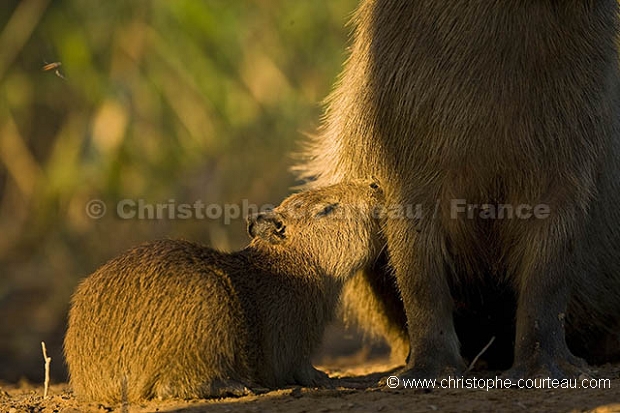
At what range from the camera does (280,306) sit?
15.2ft

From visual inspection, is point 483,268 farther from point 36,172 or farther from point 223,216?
point 36,172

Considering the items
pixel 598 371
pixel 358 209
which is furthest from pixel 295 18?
pixel 598 371

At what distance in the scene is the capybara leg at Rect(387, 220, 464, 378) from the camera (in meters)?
4.58

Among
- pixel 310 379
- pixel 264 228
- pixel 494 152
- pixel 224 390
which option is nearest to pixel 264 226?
pixel 264 228

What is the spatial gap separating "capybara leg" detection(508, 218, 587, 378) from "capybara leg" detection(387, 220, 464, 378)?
0.30 meters

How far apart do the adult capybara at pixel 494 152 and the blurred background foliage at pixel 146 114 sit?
3.81 metres

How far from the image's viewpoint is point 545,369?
4.38 meters

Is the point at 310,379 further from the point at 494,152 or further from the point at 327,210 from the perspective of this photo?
the point at 494,152

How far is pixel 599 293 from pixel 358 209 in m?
1.20

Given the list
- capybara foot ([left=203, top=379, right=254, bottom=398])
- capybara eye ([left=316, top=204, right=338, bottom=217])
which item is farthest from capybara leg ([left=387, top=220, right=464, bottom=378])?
capybara foot ([left=203, top=379, right=254, bottom=398])

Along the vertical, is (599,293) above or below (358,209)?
below

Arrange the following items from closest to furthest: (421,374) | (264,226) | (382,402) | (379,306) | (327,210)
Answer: (382,402) → (421,374) → (264,226) → (327,210) → (379,306)

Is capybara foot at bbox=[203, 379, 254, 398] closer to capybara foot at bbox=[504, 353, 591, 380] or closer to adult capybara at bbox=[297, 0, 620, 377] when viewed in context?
adult capybara at bbox=[297, 0, 620, 377]

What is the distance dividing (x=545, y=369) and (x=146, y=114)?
610cm
